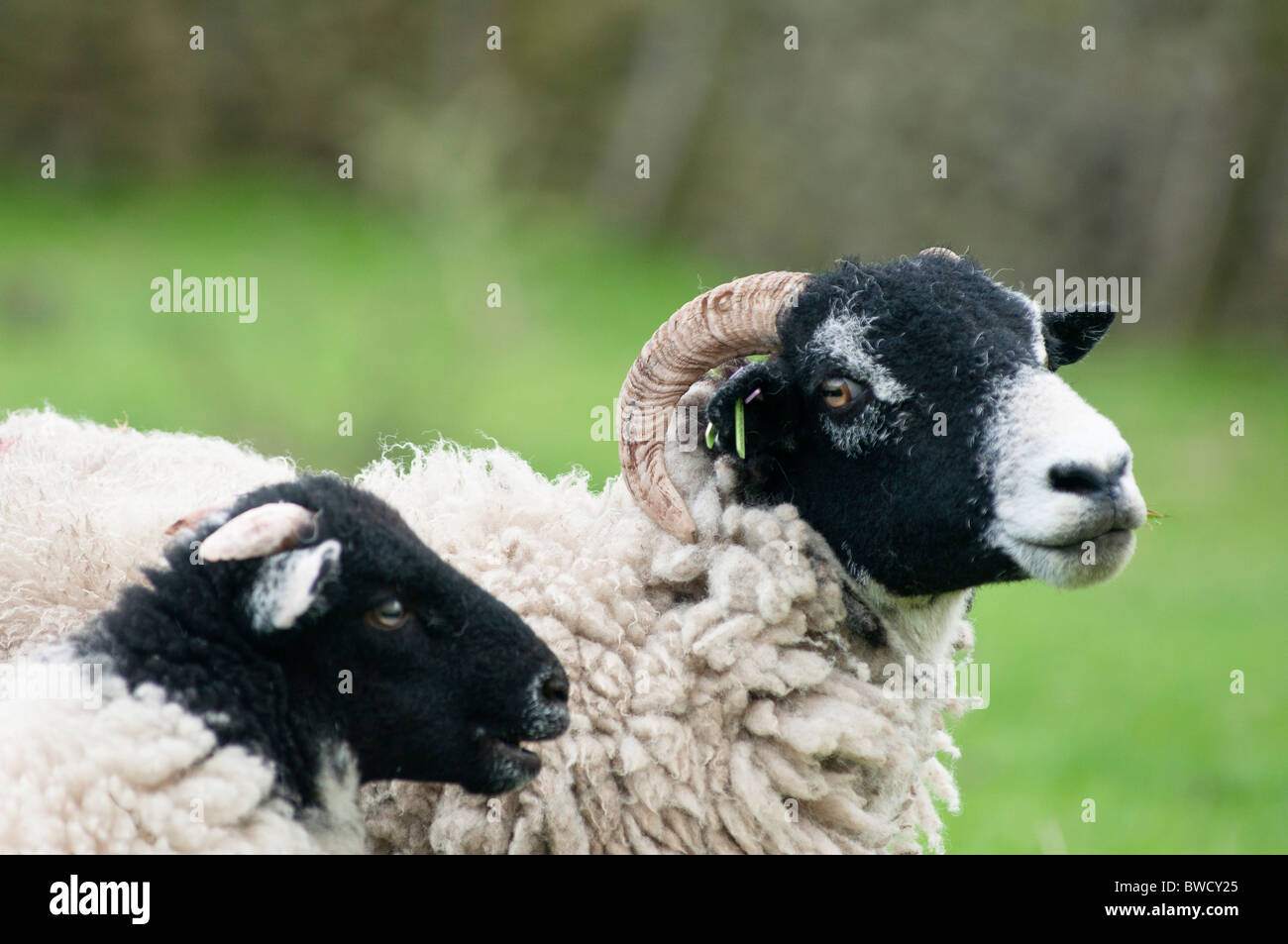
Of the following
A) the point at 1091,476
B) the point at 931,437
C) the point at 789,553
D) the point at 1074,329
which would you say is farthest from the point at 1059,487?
the point at 1074,329

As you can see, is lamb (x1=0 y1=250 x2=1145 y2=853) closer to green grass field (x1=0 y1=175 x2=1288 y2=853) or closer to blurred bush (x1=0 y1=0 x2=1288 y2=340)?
green grass field (x1=0 y1=175 x2=1288 y2=853)

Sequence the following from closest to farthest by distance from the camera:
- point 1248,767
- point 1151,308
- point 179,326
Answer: point 1248,767, point 179,326, point 1151,308

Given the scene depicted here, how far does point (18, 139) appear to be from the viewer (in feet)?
72.7

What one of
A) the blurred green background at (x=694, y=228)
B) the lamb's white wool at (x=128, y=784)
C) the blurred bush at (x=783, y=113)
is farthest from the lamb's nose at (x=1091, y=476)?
the blurred bush at (x=783, y=113)

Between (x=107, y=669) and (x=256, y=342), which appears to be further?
(x=256, y=342)

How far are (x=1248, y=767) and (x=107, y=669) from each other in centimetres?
734

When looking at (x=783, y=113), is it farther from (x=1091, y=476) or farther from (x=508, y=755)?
(x=508, y=755)

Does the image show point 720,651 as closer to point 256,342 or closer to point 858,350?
point 858,350

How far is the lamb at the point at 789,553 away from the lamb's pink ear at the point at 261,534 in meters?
0.86

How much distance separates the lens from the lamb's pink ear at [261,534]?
3631 millimetres

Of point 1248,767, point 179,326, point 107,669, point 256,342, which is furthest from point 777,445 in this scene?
point 256,342

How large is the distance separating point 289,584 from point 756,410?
1534mm

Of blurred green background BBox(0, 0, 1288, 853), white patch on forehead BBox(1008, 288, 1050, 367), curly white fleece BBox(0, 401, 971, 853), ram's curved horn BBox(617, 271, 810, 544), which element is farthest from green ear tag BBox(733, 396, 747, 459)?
blurred green background BBox(0, 0, 1288, 853)

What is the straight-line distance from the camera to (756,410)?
4.55 meters
